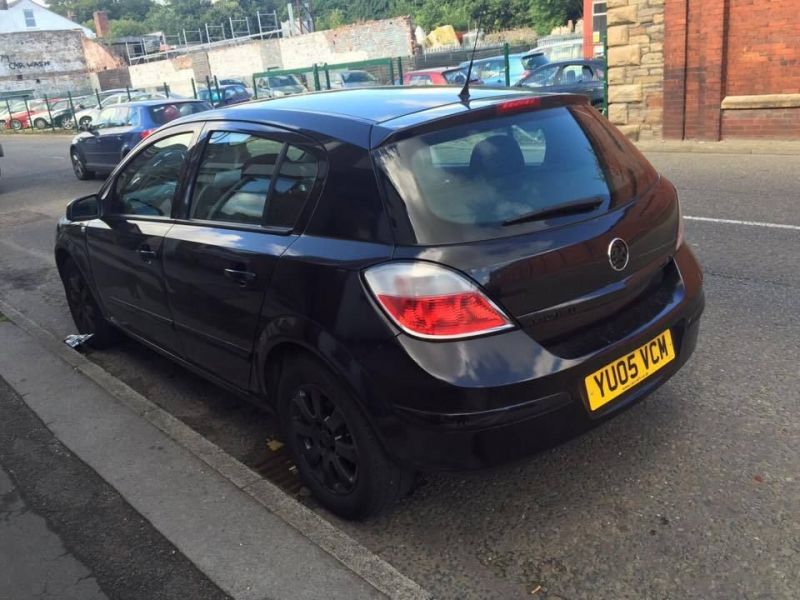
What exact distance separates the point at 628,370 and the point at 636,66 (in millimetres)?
11980

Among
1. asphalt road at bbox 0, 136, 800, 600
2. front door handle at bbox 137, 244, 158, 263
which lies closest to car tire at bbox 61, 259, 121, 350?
asphalt road at bbox 0, 136, 800, 600

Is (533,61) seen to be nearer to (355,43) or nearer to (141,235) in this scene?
(141,235)

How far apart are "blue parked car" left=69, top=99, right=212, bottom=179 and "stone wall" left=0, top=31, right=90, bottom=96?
5281 cm

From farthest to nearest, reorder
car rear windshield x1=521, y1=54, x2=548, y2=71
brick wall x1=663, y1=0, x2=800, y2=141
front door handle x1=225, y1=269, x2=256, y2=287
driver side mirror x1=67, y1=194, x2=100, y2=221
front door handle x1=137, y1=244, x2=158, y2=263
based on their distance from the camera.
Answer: car rear windshield x1=521, y1=54, x2=548, y2=71
brick wall x1=663, y1=0, x2=800, y2=141
driver side mirror x1=67, y1=194, x2=100, y2=221
front door handle x1=137, y1=244, x2=158, y2=263
front door handle x1=225, y1=269, x2=256, y2=287

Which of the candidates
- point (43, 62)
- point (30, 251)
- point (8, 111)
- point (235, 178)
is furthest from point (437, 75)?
point (43, 62)

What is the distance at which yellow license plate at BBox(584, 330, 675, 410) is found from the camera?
266cm

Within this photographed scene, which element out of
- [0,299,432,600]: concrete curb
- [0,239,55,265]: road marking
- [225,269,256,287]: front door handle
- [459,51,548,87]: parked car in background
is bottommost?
[0,239,55,265]: road marking

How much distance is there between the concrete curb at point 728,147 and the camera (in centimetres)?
1132

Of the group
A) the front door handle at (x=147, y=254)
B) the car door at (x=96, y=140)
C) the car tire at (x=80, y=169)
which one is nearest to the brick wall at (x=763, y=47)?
the front door handle at (x=147, y=254)

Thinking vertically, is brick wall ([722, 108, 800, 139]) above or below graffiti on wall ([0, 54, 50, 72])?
below

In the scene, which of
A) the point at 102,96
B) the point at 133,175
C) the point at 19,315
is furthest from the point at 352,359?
the point at 102,96

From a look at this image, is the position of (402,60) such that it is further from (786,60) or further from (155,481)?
(155,481)

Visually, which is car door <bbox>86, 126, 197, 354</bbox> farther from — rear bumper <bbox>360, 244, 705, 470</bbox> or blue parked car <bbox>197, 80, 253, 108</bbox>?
blue parked car <bbox>197, 80, 253, 108</bbox>

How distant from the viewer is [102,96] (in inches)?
1432
